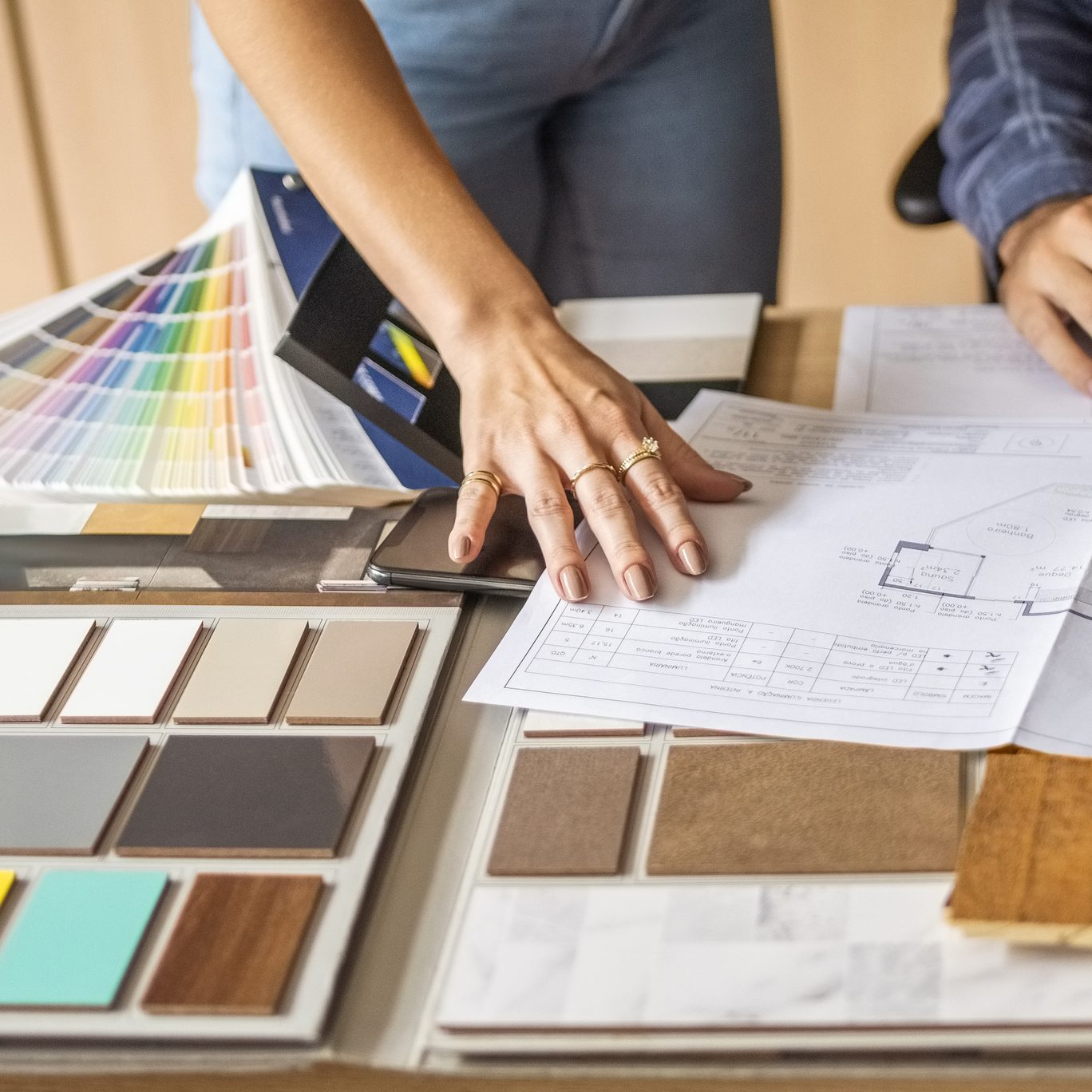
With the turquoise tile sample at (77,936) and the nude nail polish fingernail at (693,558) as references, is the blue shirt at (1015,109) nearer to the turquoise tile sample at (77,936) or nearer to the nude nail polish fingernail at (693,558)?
the nude nail polish fingernail at (693,558)

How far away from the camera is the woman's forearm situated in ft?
2.25

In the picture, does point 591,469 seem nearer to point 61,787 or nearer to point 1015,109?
point 61,787

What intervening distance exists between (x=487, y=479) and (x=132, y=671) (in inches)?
8.1

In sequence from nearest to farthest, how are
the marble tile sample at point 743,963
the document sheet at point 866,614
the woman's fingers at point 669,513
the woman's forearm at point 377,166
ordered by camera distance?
the marble tile sample at point 743,963 < the document sheet at point 866,614 < the woman's fingers at point 669,513 < the woman's forearm at point 377,166

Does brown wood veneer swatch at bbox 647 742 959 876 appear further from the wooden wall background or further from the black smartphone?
the wooden wall background

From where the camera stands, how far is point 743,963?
1.22 feet

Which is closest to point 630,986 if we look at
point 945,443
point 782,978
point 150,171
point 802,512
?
point 782,978

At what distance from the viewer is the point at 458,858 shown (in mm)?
434

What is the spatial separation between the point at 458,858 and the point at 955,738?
0.20 metres

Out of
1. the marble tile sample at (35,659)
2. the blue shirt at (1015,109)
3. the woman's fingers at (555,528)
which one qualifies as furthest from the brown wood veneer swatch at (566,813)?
the blue shirt at (1015,109)

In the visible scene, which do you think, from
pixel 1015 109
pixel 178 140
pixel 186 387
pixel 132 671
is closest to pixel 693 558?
pixel 132 671

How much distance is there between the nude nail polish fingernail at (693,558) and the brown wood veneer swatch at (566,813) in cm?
13

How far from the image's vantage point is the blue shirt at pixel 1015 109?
83 centimetres

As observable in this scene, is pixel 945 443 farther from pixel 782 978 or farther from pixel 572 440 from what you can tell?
pixel 782 978
